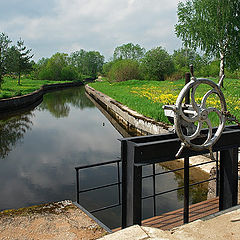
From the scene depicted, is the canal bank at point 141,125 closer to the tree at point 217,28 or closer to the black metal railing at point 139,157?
the black metal railing at point 139,157

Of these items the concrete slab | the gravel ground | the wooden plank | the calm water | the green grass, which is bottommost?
the calm water

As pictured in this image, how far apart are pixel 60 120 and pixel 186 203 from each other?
14593mm

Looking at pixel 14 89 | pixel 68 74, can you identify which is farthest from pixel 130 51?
pixel 14 89

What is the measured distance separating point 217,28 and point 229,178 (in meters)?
20.1

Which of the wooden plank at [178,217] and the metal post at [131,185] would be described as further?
the wooden plank at [178,217]

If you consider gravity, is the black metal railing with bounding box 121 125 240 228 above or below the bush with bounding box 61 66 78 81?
below

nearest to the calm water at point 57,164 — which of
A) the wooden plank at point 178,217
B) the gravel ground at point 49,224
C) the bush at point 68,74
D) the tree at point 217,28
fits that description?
the wooden plank at point 178,217

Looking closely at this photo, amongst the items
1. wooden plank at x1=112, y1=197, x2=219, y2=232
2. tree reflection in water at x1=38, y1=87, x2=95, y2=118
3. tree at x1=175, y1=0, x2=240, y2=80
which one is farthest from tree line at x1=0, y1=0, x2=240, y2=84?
wooden plank at x1=112, y1=197, x2=219, y2=232

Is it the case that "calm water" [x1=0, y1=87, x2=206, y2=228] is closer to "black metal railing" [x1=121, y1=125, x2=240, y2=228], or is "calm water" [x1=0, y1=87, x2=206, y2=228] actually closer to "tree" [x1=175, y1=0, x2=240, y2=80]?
"black metal railing" [x1=121, y1=125, x2=240, y2=228]

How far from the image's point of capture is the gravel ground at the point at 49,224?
3.19 m

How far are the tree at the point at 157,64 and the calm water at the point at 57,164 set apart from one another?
2827 cm

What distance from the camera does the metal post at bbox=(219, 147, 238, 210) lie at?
3.78 meters

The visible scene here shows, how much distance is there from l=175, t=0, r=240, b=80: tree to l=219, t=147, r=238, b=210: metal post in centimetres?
1954

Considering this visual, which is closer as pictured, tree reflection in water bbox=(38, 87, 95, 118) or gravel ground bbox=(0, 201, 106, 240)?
gravel ground bbox=(0, 201, 106, 240)
